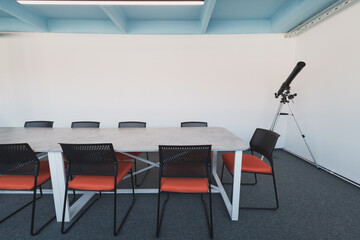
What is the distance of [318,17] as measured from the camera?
247 cm

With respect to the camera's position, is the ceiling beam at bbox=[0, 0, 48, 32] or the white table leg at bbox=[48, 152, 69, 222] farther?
the ceiling beam at bbox=[0, 0, 48, 32]

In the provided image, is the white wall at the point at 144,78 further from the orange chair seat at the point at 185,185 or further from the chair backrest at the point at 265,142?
the orange chair seat at the point at 185,185

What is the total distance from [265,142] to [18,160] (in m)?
2.62

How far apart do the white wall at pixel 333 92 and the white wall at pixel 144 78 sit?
563 mm

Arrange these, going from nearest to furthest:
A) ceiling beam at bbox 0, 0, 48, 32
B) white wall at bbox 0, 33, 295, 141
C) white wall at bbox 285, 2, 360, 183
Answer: white wall at bbox 285, 2, 360, 183, ceiling beam at bbox 0, 0, 48, 32, white wall at bbox 0, 33, 295, 141

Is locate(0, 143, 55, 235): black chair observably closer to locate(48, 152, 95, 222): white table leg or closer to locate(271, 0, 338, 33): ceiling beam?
locate(48, 152, 95, 222): white table leg

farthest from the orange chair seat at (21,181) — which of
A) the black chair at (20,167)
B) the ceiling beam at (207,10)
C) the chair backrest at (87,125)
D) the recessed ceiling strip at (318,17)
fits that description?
the recessed ceiling strip at (318,17)

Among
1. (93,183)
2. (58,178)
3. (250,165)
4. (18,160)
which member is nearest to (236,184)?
(250,165)

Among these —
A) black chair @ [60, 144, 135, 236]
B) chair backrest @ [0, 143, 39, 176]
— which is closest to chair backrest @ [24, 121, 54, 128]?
chair backrest @ [0, 143, 39, 176]

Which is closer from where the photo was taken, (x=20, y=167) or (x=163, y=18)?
(x=20, y=167)

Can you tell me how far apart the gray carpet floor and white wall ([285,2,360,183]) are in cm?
53

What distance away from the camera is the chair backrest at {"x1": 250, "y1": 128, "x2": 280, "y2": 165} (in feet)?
5.26

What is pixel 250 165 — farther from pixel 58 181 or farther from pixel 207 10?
pixel 207 10

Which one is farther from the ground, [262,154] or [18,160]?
[18,160]
